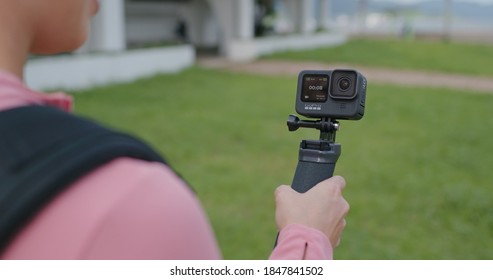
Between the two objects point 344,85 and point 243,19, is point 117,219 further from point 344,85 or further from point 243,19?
point 243,19

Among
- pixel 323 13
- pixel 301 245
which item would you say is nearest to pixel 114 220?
pixel 301 245

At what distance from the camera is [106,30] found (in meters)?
11.8

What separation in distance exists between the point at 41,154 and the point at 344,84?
1.87 ft

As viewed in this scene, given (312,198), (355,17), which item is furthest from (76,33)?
(355,17)

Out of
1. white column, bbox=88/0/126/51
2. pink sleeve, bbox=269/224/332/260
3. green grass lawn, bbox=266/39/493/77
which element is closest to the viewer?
pink sleeve, bbox=269/224/332/260

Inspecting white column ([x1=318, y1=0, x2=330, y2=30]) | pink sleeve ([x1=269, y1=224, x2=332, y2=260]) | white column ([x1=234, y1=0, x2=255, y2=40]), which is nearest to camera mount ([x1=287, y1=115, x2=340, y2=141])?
pink sleeve ([x1=269, y1=224, x2=332, y2=260])

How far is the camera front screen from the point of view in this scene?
99 cm

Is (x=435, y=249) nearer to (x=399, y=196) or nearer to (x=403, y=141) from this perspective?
(x=399, y=196)

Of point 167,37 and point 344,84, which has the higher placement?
point 344,84

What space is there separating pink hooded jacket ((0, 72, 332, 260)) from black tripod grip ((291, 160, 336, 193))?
332mm

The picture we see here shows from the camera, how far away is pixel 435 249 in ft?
13.2

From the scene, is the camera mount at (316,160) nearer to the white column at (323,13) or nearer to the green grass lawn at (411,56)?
the green grass lawn at (411,56)

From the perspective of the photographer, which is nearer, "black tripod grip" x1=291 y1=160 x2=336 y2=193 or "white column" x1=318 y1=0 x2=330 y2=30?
"black tripod grip" x1=291 y1=160 x2=336 y2=193

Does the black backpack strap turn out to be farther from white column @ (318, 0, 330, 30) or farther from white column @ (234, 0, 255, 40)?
white column @ (318, 0, 330, 30)
